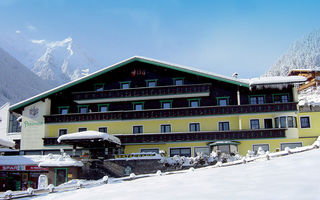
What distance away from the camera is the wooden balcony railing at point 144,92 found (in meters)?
32.2

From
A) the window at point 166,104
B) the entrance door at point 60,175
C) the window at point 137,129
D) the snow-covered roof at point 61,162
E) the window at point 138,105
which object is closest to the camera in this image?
the snow-covered roof at point 61,162

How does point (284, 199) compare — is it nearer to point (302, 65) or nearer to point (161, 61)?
point (161, 61)

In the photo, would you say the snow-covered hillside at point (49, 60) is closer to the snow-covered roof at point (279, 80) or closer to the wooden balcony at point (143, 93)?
the wooden balcony at point (143, 93)

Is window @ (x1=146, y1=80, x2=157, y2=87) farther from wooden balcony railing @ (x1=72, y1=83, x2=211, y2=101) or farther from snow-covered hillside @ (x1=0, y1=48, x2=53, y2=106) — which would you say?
snow-covered hillside @ (x1=0, y1=48, x2=53, y2=106)

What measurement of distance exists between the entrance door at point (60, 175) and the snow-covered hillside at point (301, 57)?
9162 cm

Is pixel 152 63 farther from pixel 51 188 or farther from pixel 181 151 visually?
pixel 51 188

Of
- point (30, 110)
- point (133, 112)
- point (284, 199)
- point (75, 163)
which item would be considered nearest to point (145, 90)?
point (133, 112)

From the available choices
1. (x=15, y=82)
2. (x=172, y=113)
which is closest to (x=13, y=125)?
(x=172, y=113)

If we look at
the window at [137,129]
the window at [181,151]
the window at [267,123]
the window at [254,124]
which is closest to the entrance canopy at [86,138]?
the window at [137,129]

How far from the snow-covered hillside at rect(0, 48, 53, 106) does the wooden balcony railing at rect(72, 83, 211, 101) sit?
81.2 metres

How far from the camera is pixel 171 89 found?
32719mm

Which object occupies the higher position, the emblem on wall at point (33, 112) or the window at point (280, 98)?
the window at point (280, 98)

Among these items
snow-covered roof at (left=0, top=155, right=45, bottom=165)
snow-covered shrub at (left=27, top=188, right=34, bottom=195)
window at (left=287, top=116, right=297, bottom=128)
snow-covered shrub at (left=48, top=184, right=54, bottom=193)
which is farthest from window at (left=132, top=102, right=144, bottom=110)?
snow-covered shrub at (left=27, top=188, right=34, bottom=195)

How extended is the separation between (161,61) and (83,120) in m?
10.3
